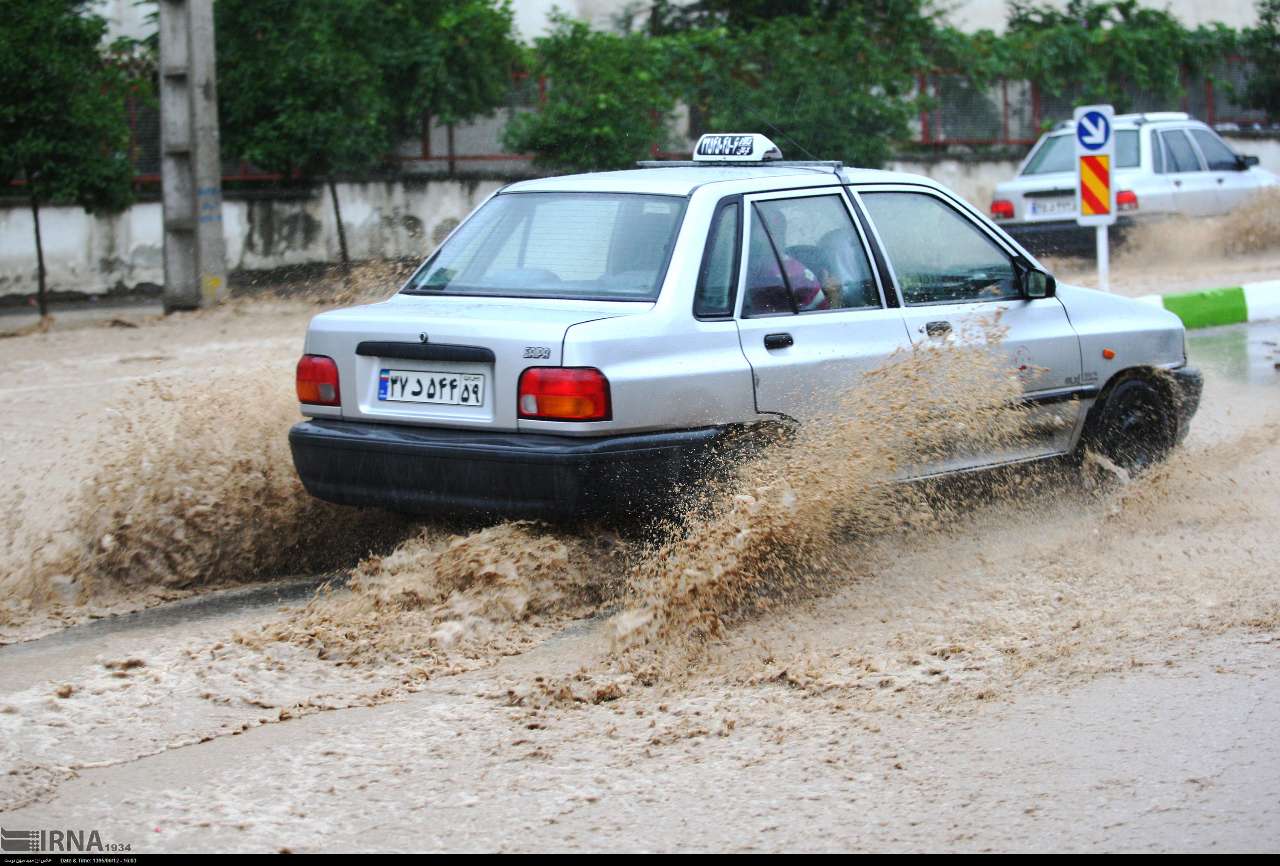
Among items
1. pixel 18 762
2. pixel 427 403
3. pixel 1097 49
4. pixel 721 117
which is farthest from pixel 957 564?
pixel 1097 49

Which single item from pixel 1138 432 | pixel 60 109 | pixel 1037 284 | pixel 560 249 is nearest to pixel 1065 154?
pixel 60 109

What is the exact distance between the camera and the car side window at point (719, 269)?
558 cm

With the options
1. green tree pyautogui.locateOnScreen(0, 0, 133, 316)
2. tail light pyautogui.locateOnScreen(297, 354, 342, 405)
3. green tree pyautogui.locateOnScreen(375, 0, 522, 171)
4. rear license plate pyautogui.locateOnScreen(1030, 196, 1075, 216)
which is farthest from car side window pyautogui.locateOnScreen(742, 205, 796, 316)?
green tree pyautogui.locateOnScreen(375, 0, 522, 171)

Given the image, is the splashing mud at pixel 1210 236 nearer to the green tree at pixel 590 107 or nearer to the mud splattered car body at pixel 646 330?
the green tree at pixel 590 107

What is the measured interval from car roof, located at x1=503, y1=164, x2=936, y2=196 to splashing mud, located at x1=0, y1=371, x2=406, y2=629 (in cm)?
146

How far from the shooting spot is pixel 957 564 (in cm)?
591

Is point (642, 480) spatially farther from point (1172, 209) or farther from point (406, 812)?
point (1172, 209)

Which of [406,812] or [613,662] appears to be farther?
[613,662]

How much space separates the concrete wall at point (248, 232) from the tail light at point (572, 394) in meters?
12.4

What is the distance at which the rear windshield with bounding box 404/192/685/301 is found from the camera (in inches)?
223

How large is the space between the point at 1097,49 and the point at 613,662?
2639 cm

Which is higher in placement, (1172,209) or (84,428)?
(1172,209)

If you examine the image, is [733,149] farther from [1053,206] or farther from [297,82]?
[297,82]

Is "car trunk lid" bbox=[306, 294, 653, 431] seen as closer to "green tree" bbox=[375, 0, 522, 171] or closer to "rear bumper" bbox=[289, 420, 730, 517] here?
"rear bumper" bbox=[289, 420, 730, 517]
